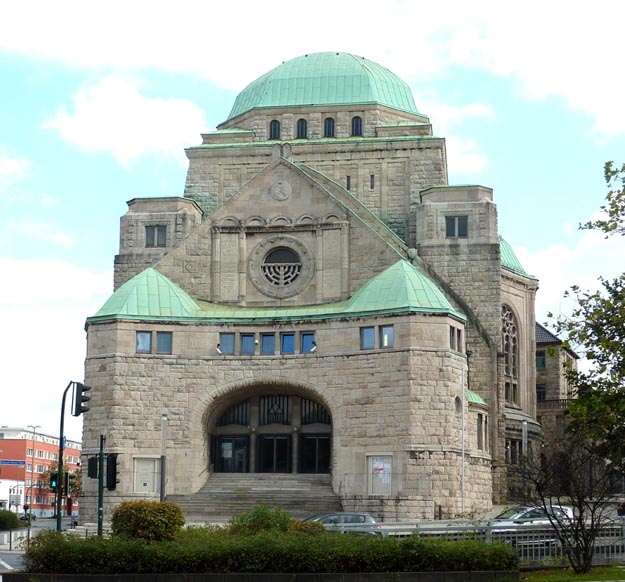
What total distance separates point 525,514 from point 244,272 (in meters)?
21.2

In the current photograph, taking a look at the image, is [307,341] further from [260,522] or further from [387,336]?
[260,522]

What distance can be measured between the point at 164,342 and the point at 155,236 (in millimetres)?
9820

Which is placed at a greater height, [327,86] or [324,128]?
[327,86]

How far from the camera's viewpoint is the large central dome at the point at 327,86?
7006 centimetres

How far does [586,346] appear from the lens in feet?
98.5

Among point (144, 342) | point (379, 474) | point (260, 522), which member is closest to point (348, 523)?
point (260, 522)

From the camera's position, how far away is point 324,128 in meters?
69.5

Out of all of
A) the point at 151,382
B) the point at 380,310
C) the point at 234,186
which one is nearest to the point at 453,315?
the point at 380,310

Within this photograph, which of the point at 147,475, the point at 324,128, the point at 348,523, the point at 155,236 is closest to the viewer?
the point at 348,523

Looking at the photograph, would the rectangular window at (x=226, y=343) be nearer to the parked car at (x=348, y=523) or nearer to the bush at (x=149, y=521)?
the parked car at (x=348, y=523)

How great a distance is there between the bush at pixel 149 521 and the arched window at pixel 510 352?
36359 mm

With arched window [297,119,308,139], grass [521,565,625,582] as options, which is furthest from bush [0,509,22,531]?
grass [521,565,625,582]

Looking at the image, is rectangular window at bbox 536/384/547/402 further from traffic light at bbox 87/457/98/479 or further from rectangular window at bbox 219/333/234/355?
traffic light at bbox 87/457/98/479

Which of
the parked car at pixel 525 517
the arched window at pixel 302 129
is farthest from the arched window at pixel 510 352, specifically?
the parked car at pixel 525 517
